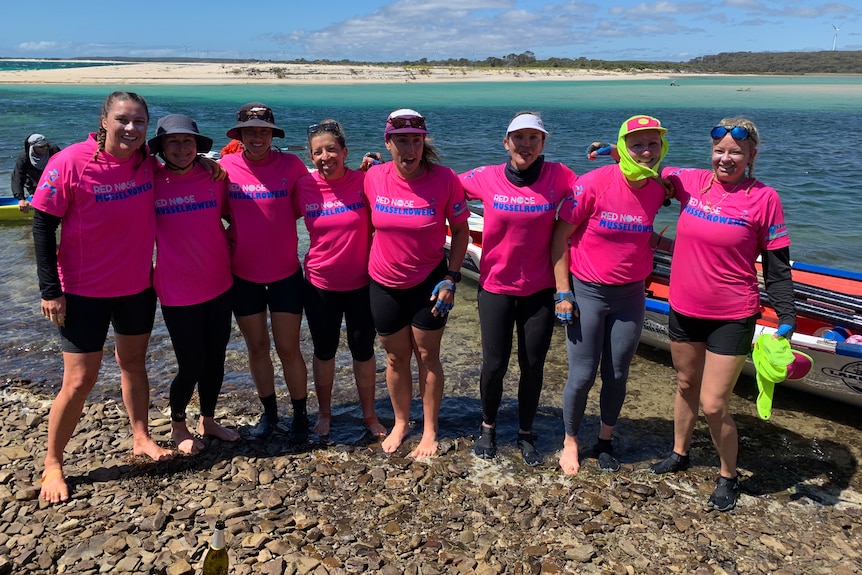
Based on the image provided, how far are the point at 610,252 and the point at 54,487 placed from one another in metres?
3.93

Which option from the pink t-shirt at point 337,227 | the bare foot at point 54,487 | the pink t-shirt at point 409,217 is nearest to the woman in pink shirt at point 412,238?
the pink t-shirt at point 409,217

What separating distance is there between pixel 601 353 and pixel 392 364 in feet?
4.93

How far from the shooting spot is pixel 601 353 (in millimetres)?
4359

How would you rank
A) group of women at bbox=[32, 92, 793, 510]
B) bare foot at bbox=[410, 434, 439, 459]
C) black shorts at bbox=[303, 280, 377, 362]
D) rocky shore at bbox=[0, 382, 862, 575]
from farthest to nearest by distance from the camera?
bare foot at bbox=[410, 434, 439, 459]
black shorts at bbox=[303, 280, 377, 362]
group of women at bbox=[32, 92, 793, 510]
rocky shore at bbox=[0, 382, 862, 575]

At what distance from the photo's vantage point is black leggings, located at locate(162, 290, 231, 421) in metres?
4.20

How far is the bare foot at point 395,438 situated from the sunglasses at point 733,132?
305cm

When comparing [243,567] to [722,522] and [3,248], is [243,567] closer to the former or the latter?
[722,522]

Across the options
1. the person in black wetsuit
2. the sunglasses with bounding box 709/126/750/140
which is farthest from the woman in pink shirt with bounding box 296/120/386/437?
the person in black wetsuit

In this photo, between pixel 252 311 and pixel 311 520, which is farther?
pixel 252 311

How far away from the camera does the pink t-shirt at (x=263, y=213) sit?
4281 mm

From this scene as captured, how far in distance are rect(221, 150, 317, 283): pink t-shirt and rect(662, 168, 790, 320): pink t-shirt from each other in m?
2.52

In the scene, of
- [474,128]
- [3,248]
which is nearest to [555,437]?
[3,248]

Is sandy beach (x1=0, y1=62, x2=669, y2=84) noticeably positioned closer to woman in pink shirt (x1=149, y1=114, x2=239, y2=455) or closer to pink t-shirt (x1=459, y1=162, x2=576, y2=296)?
woman in pink shirt (x1=149, y1=114, x2=239, y2=455)

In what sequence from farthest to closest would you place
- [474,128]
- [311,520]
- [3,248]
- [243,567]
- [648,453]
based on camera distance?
[474,128] → [3,248] → [648,453] → [311,520] → [243,567]
